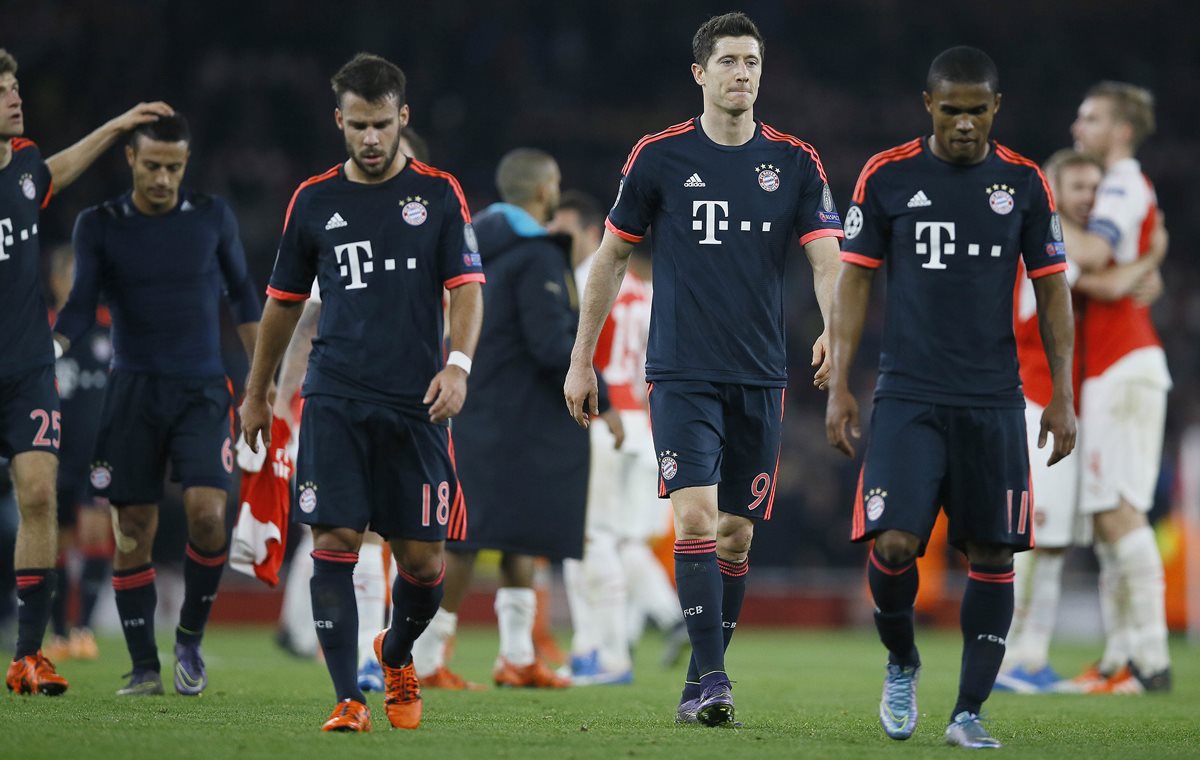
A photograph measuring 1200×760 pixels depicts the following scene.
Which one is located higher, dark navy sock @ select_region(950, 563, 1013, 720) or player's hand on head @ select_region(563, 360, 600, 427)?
player's hand on head @ select_region(563, 360, 600, 427)

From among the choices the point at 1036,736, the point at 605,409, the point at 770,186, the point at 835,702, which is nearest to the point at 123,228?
the point at 605,409

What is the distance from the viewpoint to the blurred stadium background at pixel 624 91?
19453 mm

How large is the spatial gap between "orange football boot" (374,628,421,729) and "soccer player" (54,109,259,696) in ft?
6.10

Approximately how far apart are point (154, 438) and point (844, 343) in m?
3.51

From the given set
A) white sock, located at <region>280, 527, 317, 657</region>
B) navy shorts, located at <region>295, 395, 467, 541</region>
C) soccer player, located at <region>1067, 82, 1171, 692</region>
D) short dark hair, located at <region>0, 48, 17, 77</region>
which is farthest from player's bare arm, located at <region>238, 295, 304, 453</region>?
soccer player, located at <region>1067, 82, 1171, 692</region>

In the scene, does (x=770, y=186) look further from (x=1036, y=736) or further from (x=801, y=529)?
(x=801, y=529)

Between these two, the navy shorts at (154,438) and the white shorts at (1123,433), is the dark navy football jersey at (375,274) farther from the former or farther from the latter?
the white shorts at (1123,433)

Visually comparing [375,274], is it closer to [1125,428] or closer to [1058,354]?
[1058,354]

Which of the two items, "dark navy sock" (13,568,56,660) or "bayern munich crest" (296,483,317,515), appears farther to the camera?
"dark navy sock" (13,568,56,660)

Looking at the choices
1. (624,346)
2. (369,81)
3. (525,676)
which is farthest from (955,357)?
(624,346)

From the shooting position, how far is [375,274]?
571cm

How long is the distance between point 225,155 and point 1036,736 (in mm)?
16807

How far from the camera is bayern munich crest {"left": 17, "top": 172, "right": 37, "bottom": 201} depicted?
7238mm

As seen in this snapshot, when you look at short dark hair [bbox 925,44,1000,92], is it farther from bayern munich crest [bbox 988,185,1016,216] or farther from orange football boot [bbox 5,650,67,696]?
orange football boot [bbox 5,650,67,696]
